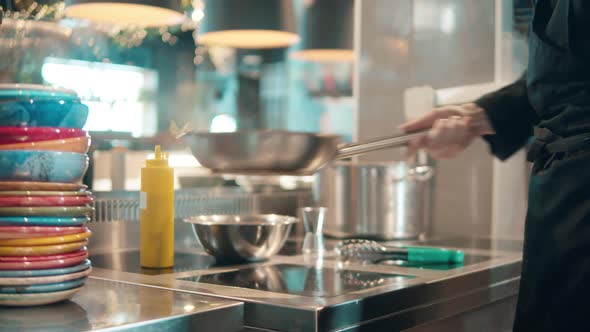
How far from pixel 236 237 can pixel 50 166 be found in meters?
0.54

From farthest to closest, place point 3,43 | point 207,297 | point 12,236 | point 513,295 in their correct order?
1. point 3,43
2. point 513,295
3. point 207,297
4. point 12,236

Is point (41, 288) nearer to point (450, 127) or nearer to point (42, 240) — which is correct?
point (42, 240)

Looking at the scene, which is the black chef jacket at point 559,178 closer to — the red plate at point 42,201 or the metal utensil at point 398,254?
the metal utensil at point 398,254

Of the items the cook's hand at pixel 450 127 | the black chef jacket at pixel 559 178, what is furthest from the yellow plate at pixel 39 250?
the black chef jacket at pixel 559 178

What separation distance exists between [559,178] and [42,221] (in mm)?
731

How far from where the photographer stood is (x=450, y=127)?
1.29 meters

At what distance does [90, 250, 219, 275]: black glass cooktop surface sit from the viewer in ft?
4.47

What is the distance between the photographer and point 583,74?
110 centimetres

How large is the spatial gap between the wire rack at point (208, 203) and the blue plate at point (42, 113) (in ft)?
2.12

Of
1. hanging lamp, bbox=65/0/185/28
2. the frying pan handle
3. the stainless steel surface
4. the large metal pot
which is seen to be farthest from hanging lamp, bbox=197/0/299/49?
the stainless steel surface

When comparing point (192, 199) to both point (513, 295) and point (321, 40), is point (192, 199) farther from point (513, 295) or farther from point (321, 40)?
point (321, 40)

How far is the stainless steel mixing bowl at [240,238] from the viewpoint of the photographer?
1.44 metres

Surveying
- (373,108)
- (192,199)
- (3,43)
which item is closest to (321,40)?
(373,108)

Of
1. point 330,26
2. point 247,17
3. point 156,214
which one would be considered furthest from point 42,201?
point 330,26
